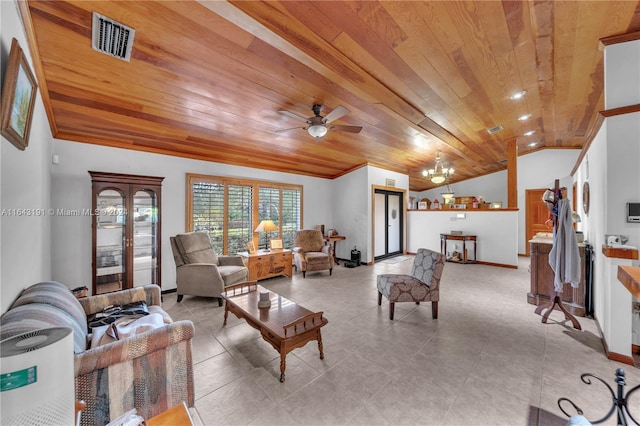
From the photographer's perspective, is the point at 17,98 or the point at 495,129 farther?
the point at 495,129

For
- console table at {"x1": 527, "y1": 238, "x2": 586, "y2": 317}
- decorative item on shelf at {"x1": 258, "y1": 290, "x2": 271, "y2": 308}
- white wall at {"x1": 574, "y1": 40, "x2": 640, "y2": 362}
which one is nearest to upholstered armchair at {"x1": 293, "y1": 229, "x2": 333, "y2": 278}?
decorative item on shelf at {"x1": 258, "y1": 290, "x2": 271, "y2": 308}

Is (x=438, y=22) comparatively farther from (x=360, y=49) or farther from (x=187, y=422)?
(x=187, y=422)

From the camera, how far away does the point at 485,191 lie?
29.3ft

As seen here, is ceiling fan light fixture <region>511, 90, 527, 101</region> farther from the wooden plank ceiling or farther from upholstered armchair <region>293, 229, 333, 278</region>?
upholstered armchair <region>293, 229, 333, 278</region>

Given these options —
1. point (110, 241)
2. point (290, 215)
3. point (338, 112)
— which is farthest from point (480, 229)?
point (110, 241)

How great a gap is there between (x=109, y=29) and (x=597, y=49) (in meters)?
4.41

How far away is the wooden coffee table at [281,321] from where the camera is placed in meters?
1.94

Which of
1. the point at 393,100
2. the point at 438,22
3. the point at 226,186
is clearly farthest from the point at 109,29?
the point at 226,186

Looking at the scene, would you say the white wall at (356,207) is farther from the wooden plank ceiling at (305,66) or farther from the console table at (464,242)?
the console table at (464,242)

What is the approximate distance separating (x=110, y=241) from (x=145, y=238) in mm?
409

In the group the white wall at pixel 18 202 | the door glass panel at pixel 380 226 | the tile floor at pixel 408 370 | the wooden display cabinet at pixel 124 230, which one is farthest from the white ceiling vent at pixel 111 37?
the door glass panel at pixel 380 226

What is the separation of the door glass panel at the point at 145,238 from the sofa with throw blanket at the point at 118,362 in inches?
81.8

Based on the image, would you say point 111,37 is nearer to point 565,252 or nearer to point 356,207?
point 565,252

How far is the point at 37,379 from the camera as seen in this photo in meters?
0.66
